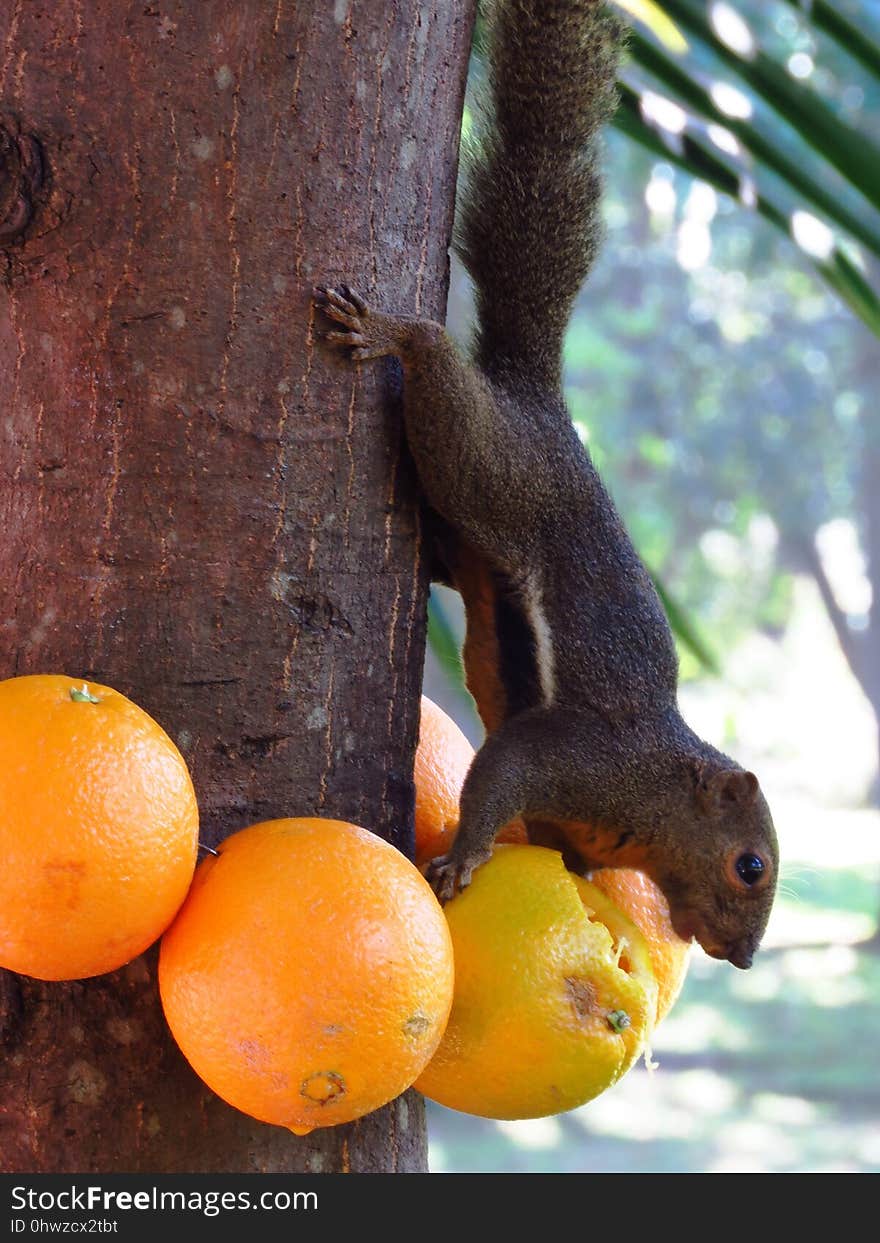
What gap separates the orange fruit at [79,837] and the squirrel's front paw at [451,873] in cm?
28

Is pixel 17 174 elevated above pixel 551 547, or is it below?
above

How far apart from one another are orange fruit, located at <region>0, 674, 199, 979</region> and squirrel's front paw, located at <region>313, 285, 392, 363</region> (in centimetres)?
36

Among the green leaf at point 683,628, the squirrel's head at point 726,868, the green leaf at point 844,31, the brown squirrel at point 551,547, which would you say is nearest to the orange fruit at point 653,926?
the brown squirrel at point 551,547

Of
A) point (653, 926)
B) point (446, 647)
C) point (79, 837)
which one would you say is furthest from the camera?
point (446, 647)

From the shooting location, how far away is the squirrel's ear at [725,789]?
5.37ft

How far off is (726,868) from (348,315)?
90 cm

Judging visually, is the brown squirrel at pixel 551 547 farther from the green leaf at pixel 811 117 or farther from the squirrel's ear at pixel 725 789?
the green leaf at pixel 811 117

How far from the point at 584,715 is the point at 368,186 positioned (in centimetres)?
69

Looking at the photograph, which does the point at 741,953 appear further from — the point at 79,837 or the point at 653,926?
the point at 79,837

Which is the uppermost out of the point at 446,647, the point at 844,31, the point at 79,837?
the point at 844,31

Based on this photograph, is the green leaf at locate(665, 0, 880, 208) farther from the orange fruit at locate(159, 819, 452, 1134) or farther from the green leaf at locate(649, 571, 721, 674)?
the orange fruit at locate(159, 819, 452, 1134)

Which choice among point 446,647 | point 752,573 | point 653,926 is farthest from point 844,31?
point 752,573

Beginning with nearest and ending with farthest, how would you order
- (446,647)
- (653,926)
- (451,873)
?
(451,873) → (653,926) → (446,647)

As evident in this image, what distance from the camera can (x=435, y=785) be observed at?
130 cm
